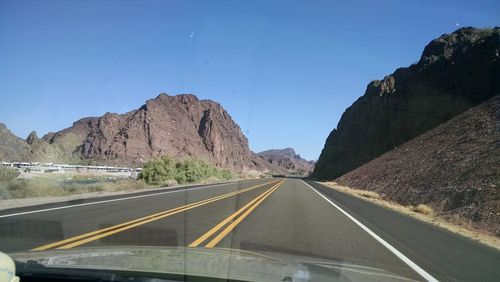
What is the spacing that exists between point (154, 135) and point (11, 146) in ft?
113

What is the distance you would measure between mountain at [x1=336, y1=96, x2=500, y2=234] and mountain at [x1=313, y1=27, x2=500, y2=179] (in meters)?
8.46

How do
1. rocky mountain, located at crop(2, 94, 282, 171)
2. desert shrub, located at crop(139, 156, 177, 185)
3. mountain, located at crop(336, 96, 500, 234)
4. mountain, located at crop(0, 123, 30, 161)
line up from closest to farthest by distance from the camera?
mountain, located at crop(336, 96, 500, 234) → desert shrub, located at crop(139, 156, 177, 185) → mountain, located at crop(0, 123, 30, 161) → rocky mountain, located at crop(2, 94, 282, 171)

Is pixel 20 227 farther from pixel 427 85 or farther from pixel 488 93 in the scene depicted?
pixel 427 85

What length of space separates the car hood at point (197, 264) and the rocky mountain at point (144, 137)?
132 m

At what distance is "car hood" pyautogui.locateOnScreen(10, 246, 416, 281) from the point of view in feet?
17.8

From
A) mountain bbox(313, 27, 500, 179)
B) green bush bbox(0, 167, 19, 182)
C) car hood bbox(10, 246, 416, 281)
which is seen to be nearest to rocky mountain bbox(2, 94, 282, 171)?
mountain bbox(313, 27, 500, 179)

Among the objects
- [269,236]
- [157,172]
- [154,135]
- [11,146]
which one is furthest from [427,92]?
[11,146]

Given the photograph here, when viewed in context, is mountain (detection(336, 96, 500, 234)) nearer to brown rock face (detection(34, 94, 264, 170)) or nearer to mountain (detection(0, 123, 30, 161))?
mountain (detection(0, 123, 30, 161))

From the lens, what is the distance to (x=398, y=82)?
9094 cm

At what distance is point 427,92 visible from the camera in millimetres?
75062

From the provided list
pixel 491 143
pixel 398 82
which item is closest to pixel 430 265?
pixel 491 143

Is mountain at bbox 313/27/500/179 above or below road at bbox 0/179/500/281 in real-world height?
above

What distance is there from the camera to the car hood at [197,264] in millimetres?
5414

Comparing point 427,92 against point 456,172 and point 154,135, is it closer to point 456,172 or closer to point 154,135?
point 456,172
